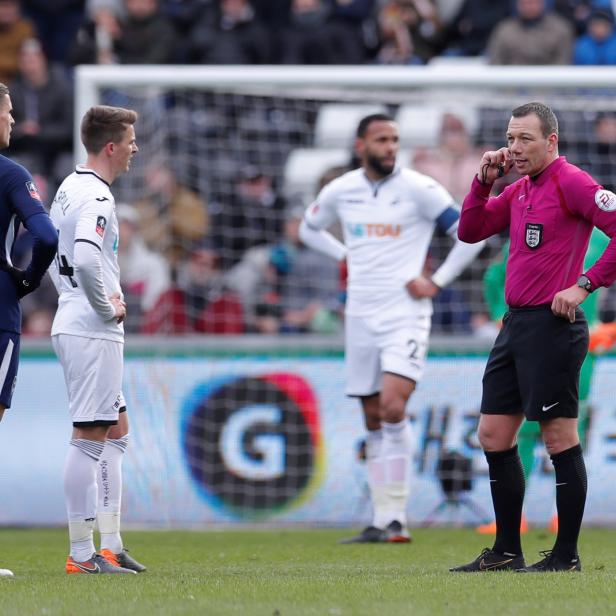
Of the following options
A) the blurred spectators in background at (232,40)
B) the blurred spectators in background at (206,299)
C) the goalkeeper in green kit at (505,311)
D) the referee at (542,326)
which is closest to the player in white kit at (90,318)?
the referee at (542,326)

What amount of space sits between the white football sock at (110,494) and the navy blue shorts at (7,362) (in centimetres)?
68

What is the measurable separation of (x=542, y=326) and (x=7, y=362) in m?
2.66

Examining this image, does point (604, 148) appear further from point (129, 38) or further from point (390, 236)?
point (129, 38)

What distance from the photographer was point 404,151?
14227mm

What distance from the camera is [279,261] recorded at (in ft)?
42.7

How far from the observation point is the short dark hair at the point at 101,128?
23.5 ft

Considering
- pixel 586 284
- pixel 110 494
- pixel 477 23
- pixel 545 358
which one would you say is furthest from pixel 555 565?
pixel 477 23

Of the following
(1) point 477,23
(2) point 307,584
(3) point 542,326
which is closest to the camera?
(2) point 307,584

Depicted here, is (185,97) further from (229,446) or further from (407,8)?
(229,446)

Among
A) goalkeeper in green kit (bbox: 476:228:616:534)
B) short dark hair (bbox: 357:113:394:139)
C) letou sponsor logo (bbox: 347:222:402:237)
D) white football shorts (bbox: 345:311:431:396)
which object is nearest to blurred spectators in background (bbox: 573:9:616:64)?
goalkeeper in green kit (bbox: 476:228:616:534)

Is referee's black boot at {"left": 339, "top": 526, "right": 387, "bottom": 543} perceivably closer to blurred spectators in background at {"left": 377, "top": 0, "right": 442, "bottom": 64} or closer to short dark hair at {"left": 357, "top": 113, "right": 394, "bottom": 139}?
short dark hair at {"left": 357, "top": 113, "right": 394, "bottom": 139}

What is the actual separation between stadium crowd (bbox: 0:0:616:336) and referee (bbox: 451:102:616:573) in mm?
4759

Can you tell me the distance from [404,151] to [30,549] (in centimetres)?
681

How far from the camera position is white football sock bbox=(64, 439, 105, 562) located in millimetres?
6914
